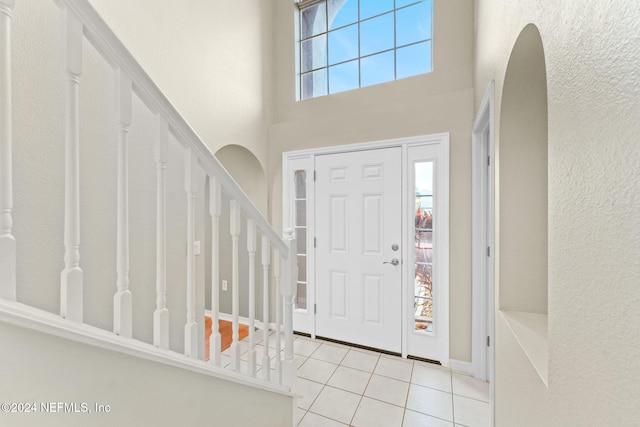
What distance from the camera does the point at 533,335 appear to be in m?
1.12

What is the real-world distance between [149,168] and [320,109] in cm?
179

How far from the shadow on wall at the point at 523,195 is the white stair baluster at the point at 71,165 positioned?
1.58 metres

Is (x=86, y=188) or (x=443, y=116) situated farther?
(x=443, y=116)

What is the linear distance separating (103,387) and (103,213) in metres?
1.13

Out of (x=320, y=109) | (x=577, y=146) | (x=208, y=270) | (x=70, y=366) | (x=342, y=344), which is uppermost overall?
(x=320, y=109)

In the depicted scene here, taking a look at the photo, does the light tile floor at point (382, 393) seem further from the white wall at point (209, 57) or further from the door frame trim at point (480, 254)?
the white wall at point (209, 57)

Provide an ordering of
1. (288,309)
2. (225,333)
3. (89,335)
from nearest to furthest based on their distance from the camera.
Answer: (89,335) < (288,309) < (225,333)

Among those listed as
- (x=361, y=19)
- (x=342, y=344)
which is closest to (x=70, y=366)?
(x=342, y=344)

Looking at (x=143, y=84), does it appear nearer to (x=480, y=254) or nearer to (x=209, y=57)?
(x=209, y=57)

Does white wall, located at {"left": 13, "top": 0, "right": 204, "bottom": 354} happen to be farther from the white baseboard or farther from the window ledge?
the white baseboard

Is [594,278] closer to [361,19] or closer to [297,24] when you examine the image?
[361,19]

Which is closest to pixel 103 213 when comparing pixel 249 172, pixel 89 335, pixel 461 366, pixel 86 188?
pixel 86 188

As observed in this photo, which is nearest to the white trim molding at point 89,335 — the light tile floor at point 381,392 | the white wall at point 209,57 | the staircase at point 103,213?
the staircase at point 103,213

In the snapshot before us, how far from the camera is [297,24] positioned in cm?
309
